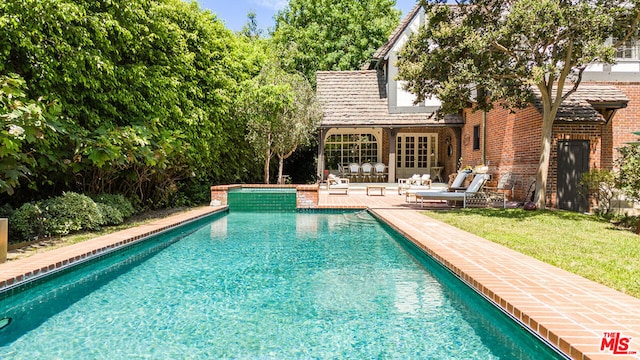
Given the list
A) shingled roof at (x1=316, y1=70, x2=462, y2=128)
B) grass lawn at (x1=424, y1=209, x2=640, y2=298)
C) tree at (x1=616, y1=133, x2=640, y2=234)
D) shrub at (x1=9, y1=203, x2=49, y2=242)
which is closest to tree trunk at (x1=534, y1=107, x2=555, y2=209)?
grass lawn at (x1=424, y1=209, x2=640, y2=298)

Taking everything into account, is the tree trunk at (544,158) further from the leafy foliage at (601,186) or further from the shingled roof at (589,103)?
the shingled roof at (589,103)

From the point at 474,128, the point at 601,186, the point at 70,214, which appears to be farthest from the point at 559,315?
the point at 474,128

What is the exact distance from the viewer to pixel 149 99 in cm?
1005

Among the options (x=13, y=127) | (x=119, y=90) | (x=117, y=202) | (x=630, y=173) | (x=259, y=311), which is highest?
(x=119, y=90)

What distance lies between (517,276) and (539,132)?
10019 millimetres

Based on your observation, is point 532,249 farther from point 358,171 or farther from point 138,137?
point 358,171

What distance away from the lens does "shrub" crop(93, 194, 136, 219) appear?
864 cm

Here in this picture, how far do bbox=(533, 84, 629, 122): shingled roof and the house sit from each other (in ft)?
0.09

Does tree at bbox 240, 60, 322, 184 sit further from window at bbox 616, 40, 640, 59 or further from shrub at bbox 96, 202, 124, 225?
window at bbox 616, 40, 640, 59

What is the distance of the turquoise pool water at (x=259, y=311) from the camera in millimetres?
3375

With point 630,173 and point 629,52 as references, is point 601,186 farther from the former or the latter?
point 629,52

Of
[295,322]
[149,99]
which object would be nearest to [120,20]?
[149,99]

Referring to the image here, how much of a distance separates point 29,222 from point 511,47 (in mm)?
11360

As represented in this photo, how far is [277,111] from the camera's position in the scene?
51.3ft
